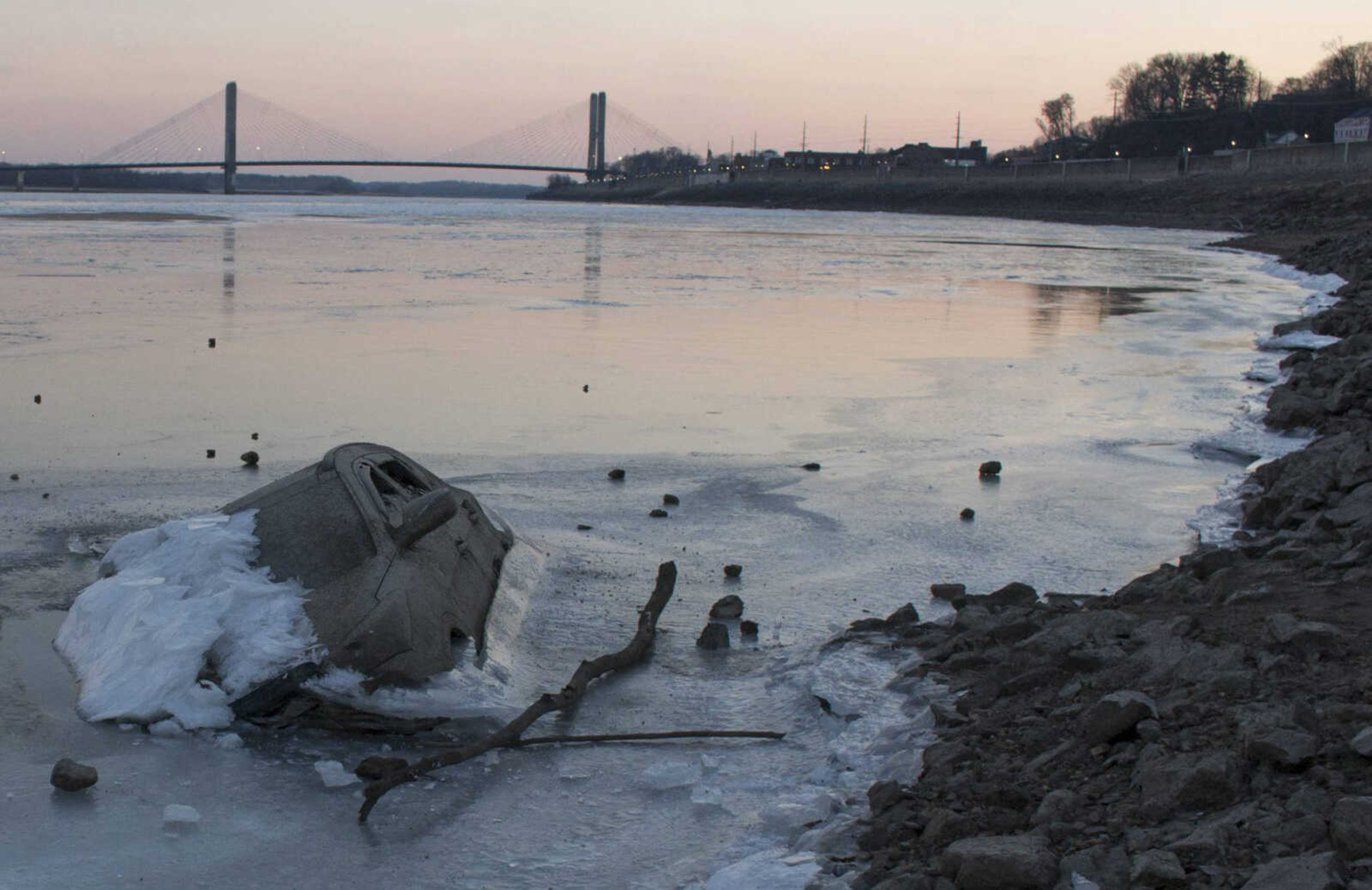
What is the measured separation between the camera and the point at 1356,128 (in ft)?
377

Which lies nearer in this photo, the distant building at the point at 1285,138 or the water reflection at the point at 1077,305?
the water reflection at the point at 1077,305

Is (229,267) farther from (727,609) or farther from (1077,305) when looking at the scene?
(727,609)

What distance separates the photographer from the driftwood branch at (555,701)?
5.29m

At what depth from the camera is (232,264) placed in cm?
3256

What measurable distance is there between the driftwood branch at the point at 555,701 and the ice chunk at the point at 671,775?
59 centimetres

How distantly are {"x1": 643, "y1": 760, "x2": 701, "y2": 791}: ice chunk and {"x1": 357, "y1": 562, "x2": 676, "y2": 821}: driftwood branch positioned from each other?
59cm

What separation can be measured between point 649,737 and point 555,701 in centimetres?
47

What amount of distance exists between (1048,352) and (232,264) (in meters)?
21.2

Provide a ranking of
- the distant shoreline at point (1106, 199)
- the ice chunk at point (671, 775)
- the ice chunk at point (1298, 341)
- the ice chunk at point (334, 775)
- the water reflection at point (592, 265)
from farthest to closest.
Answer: the distant shoreline at point (1106, 199) → the water reflection at point (592, 265) → the ice chunk at point (1298, 341) → the ice chunk at point (671, 775) → the ice chunk at point (334, 775)

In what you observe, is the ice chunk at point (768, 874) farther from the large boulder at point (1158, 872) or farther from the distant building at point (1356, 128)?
the distant building at point (1356, 128)

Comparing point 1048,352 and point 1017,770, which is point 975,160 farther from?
point 1017,770

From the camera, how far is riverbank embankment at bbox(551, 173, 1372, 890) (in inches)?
164

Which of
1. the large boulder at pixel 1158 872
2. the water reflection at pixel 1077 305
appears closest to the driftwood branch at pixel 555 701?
the large boulder at pixel 1158 872

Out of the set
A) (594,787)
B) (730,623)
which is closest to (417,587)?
(594,787)
